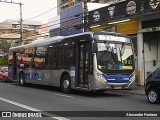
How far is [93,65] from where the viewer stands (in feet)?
58.2

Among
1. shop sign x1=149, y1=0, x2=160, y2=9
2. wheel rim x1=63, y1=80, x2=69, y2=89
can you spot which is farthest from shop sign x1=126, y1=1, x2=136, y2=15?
wheel rim x1=63, y1=80, x2=69, y2=89

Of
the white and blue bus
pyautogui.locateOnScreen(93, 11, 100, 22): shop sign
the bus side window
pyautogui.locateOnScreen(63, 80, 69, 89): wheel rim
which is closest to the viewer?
the white and blue bus

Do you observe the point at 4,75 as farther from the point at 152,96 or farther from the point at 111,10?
the point at 152,96

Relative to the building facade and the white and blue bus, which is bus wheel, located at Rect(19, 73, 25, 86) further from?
the building facade

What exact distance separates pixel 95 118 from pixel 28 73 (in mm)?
15543

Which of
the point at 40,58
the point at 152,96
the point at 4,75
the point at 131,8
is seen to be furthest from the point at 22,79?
the point at 152,96

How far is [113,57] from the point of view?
18141 millimetres

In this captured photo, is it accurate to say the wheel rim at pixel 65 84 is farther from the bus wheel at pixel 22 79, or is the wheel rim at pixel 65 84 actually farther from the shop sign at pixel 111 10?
the shop sign at pixel 111 10

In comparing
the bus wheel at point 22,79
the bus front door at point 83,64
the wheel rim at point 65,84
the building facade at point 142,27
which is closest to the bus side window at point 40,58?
the bus wheel at point 22,79

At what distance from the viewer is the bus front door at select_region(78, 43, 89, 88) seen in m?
18.4

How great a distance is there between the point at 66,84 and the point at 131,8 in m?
8.30

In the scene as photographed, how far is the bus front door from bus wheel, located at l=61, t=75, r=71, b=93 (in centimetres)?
104

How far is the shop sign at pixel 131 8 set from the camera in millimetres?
24953

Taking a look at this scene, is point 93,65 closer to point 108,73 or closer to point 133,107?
point 108,73
